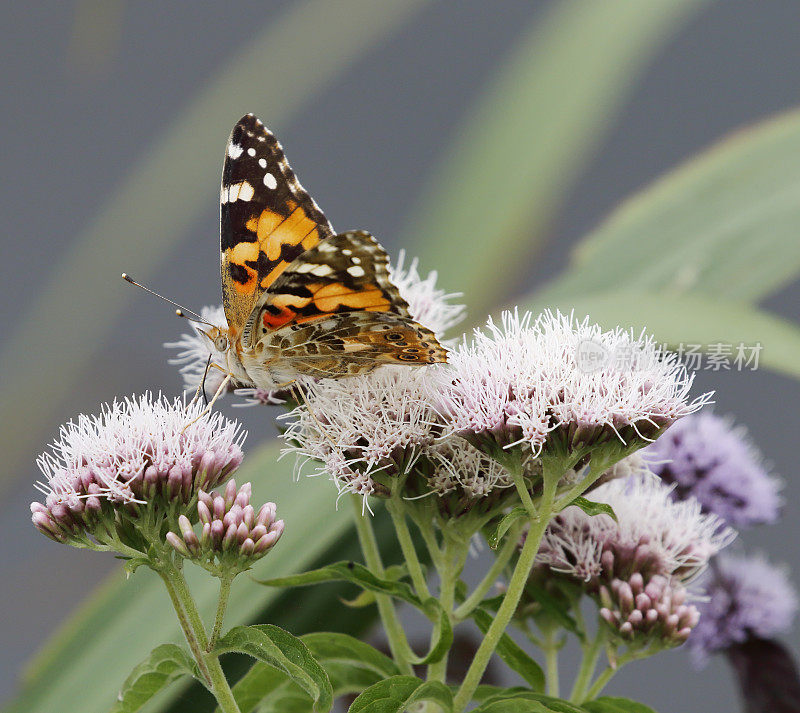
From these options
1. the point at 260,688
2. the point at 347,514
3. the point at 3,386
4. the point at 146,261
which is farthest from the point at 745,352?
the point at 3,386

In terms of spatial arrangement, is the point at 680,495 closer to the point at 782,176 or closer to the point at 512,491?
the point at 512,491

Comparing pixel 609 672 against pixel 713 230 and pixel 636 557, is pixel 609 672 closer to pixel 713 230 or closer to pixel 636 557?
pixel 636 557

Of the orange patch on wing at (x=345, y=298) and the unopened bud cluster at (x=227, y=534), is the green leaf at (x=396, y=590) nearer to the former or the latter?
the unopened bud cluster at (x=227, y=534)

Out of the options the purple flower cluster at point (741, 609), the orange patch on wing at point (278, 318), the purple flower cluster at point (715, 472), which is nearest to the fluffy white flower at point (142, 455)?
the orange patch on wing at point (278, 318)

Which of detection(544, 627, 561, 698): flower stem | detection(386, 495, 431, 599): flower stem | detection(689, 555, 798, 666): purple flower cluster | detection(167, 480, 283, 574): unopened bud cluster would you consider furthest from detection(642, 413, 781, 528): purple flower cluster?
detection(167, 480, 283, 574): unopened bud cluster

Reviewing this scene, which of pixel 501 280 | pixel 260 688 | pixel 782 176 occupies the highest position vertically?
A: pixel 782 176

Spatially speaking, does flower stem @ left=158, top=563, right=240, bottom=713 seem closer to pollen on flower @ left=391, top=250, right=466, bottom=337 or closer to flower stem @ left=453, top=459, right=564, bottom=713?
flower stem @ left=453, top=459, right=564, bottom=713

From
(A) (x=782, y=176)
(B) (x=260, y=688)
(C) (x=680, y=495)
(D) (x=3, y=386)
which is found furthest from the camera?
(D) (x=3, y=386)
